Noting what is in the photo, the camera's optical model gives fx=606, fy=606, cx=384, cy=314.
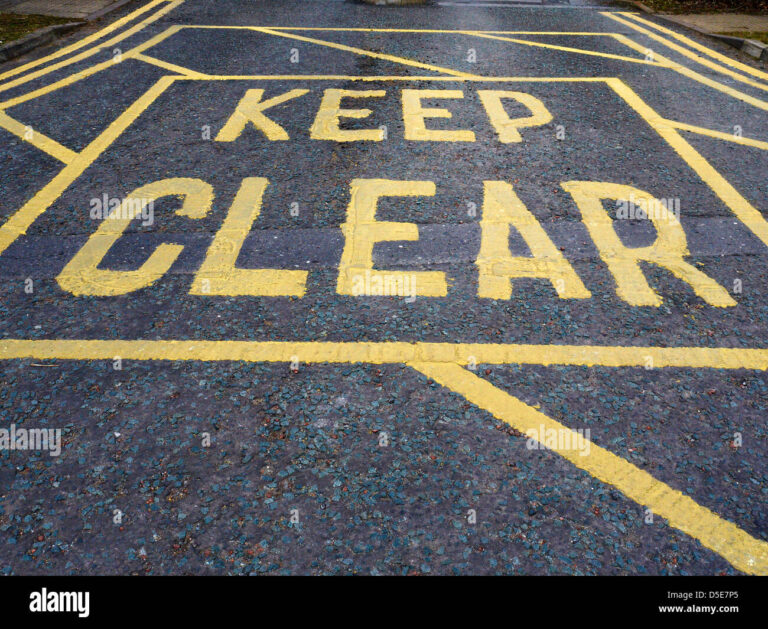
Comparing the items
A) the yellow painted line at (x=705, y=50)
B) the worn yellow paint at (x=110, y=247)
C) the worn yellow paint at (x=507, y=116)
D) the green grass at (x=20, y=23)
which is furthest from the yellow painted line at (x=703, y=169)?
the green grass at (x=20, y=23)

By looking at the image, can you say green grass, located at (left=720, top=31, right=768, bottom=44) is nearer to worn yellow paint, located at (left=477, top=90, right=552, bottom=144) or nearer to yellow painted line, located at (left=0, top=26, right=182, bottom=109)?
worn yellow paint, located at (left=477, top=90, right=552, bottom=144)

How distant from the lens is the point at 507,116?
6824 millimetres

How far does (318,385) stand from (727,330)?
262 cm

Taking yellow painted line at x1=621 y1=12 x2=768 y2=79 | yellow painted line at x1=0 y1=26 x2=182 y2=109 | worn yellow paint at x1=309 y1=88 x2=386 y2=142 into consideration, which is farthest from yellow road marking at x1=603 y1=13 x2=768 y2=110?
yellow painted line at x1=0 y1=26 x2=182 y2=109

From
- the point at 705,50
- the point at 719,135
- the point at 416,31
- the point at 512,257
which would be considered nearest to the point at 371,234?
the point at 512,257

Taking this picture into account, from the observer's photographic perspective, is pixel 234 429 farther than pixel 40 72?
No

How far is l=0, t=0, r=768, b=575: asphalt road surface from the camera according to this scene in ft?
8.92

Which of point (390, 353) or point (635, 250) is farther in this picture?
point (635, 250)

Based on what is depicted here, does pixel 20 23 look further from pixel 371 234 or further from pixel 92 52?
pixel 371 234

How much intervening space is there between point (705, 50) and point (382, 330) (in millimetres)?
8484

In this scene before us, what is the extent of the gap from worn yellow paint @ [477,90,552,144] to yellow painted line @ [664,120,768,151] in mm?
1373

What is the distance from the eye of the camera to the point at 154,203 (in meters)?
5.12
